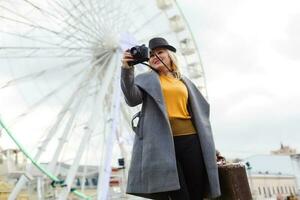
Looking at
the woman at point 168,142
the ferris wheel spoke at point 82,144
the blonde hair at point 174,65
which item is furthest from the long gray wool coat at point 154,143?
the ferris wheel spoke at point 82,144

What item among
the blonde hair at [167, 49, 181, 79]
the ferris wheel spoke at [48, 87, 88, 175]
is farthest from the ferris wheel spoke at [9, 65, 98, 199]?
the blonde hair at [167, 49, 181, 79]

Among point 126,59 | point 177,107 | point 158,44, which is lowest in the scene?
point 177,107

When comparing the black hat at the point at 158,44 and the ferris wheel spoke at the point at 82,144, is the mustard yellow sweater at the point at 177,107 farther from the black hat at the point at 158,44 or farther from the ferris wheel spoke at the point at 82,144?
the ferris wheel spoke at the point at 82,144

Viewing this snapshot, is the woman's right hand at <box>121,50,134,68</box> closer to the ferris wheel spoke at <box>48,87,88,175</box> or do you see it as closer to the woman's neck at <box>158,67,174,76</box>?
the woman's neck at <box>158,67,174,76</box>

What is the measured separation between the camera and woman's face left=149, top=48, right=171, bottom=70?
2.82 metres

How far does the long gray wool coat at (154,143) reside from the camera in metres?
2.36

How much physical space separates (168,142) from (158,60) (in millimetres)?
613

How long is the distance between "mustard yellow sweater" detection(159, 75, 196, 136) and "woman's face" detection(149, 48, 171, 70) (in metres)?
0.09

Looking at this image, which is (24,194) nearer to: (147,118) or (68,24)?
(68,24)

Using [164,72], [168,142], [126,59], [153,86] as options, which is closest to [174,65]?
[164,72]

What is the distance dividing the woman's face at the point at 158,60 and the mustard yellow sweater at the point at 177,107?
0.30 feet

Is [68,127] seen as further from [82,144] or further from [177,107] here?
[177,107]

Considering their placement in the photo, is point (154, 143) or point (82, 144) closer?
point (154, 143)

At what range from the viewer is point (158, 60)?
282 centimetres
